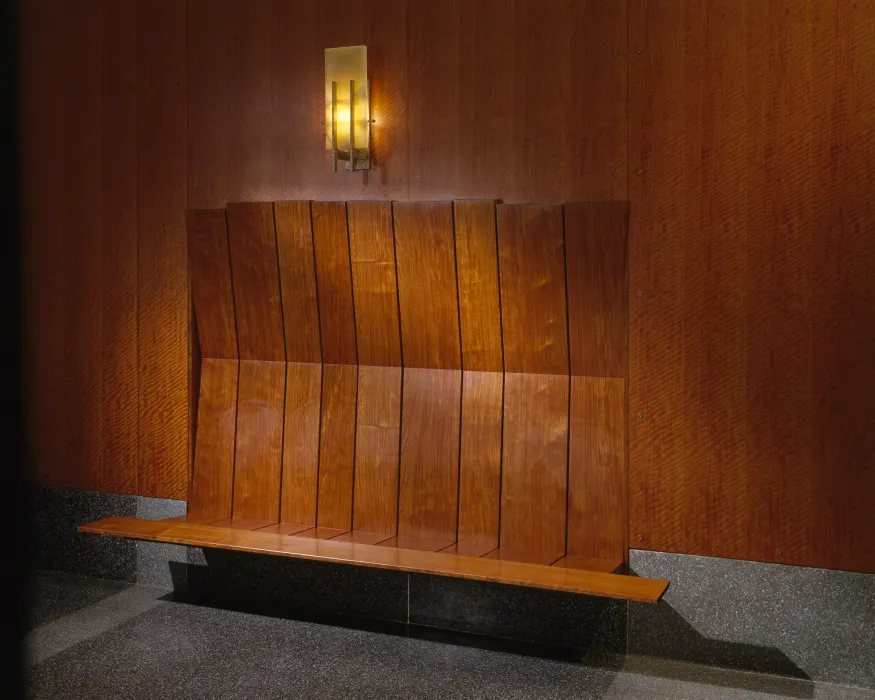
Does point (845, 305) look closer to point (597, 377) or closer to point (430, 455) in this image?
point (597, 377)

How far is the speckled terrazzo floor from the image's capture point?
3.21 meters

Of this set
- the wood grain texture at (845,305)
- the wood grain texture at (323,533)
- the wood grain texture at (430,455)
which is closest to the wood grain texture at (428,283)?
the wood grain texture at (430,455)

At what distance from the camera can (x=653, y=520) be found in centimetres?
356

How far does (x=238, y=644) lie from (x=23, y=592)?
10.7 feet

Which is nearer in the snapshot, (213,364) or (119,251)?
(213,364)

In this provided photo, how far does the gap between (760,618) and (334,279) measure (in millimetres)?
2297

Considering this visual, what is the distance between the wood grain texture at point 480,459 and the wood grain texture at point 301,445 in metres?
0.74

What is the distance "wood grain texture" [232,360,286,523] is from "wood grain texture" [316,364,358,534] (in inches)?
9.3

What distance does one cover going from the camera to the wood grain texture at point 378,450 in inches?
156

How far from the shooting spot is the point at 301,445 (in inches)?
163

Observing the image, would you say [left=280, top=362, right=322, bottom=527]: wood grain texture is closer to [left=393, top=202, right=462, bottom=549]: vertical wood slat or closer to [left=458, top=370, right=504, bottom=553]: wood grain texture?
[left=393, top=202, right=462, bottom=549]: vertical wood slat

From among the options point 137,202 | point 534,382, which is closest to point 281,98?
point 137,202

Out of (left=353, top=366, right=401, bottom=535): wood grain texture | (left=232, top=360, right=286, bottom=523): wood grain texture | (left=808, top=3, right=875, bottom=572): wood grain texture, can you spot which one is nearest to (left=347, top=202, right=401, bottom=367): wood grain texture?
(left=353, top=366, right=401, bottom=535): wood grain texture

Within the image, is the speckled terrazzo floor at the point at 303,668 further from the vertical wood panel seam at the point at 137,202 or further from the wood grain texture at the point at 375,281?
the wood grain texture at the point at 375,281
